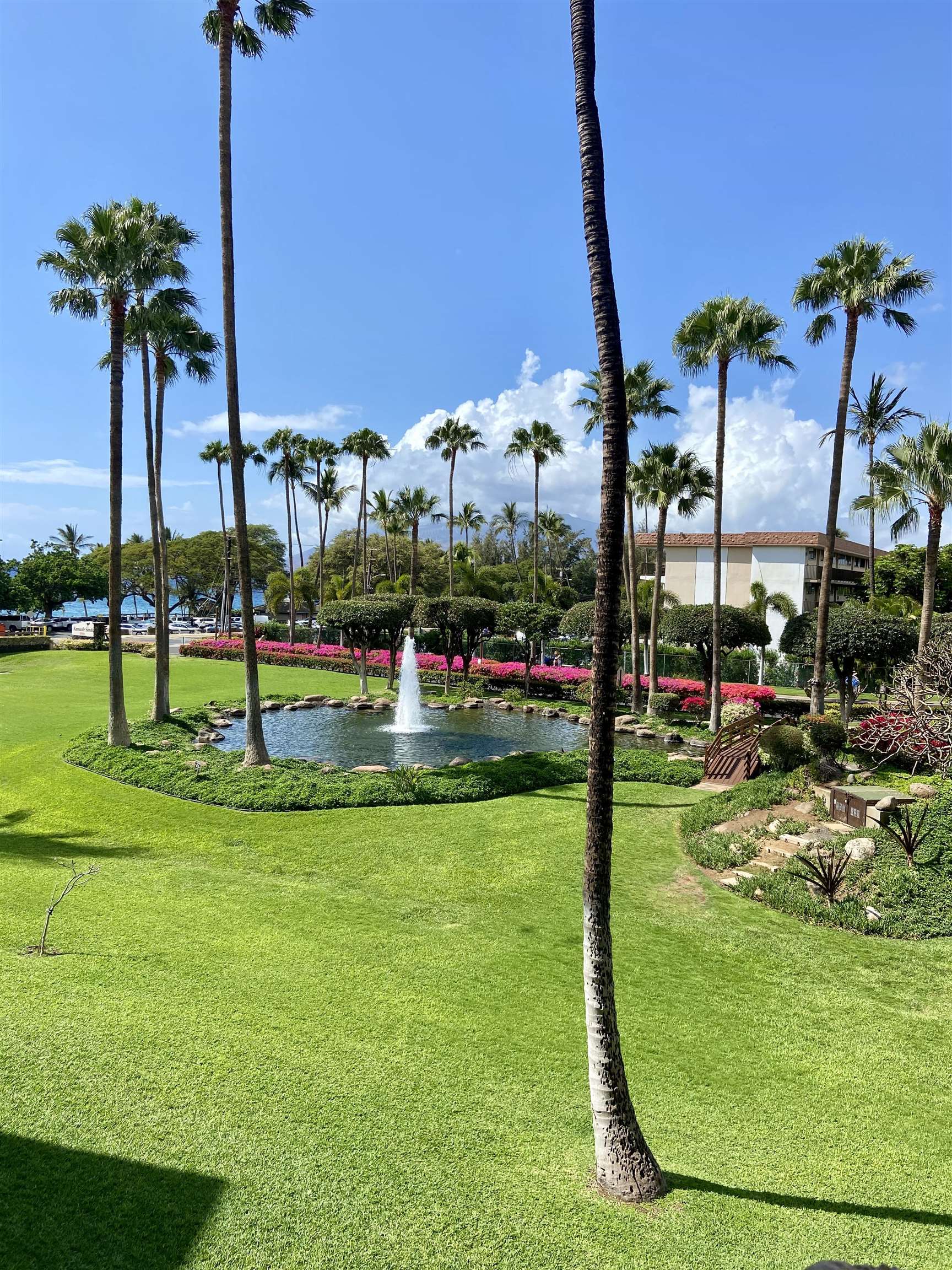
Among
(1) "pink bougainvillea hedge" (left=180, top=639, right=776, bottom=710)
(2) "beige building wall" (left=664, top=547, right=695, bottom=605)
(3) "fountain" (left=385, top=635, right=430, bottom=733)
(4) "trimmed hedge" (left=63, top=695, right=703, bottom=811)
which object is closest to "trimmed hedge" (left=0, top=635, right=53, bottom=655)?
(1) "pink bougainvillea hedge" (left=180, top=639, right=776, bottom=710)

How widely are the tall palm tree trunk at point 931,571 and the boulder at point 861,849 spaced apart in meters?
9.85

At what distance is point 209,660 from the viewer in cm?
4225

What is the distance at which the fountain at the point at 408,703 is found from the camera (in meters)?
24.3

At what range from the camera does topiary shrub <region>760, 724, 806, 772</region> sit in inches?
627

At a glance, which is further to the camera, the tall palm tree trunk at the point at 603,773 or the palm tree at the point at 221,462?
the palm tree at the point at 221,462

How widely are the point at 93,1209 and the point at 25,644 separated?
47.6 meters

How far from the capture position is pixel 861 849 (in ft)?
36.4

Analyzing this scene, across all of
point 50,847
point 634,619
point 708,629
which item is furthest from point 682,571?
point 50,847

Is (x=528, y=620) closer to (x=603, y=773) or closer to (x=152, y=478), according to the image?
(x=152, y=478)

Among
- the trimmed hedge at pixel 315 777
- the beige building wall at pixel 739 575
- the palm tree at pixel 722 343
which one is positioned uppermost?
the palm tree at pixel 722 343

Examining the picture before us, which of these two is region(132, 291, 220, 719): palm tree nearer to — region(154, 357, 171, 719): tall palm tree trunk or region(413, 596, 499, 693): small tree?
region(154, 357, 171, 719): tall palm tree trunk

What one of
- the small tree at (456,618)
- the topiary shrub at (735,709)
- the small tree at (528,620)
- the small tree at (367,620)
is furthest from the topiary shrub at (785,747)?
the small tree at (456,618)

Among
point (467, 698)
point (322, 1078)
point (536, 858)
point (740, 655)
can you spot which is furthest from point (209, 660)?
point (322, 1078)

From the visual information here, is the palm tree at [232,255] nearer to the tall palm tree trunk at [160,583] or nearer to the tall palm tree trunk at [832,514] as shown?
the tall palm tree trunk at [160,583]
